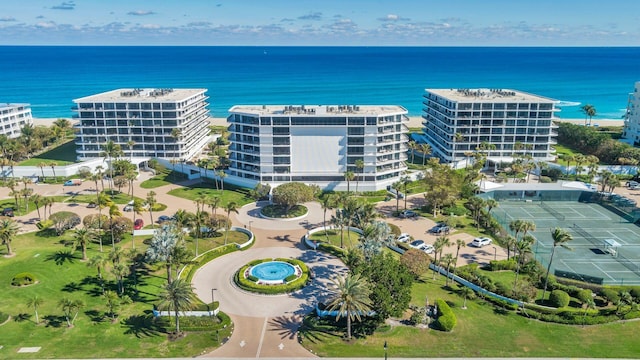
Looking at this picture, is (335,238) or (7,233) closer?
(7,233)

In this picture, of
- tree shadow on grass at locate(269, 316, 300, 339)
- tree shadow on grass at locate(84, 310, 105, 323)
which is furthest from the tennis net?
tree shadow on grass at locate(84, 310, 105, 323)

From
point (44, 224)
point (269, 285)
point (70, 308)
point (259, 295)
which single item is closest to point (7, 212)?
point (44, 224)

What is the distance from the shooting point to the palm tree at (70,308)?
194 feet

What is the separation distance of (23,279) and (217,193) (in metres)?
49.6

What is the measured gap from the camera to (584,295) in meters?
66.4

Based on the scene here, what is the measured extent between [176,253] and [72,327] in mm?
15655

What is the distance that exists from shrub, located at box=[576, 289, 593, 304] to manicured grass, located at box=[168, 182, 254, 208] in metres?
69.0

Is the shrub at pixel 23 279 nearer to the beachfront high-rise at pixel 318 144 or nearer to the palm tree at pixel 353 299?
the palm tree at pixel 353 299

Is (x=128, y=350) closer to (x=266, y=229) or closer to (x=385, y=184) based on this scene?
(x=266, y=229)

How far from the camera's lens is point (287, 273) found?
7369 cm

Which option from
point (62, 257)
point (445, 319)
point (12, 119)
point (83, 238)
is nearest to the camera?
point (445, 319)

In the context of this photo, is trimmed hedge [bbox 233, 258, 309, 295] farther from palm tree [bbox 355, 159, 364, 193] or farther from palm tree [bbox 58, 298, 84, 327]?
palm tree [bbox 355, 159, 364, 193]

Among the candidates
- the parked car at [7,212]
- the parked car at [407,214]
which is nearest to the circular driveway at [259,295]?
the parked car at [407,214]

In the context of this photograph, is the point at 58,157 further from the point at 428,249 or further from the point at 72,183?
the point at 428,249
